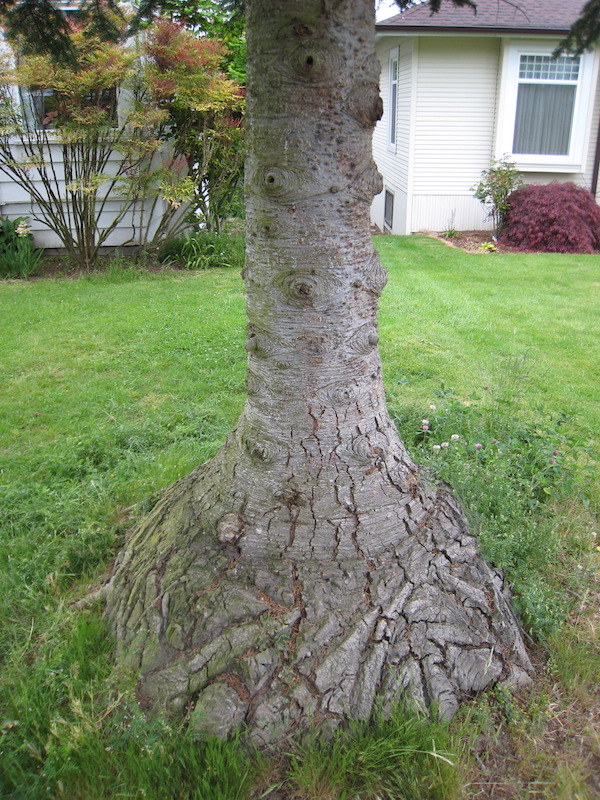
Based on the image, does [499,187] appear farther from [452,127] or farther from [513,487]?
[513,487]

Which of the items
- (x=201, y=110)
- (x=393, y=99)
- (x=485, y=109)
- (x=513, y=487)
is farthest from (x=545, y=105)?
(x=513, y=487)

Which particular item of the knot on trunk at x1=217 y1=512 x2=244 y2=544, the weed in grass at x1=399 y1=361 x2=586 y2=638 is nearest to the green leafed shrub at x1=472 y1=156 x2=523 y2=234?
the weed in grass at x1=399 y1=361 x2=586 y2=638

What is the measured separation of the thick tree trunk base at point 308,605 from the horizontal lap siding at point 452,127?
475 inches

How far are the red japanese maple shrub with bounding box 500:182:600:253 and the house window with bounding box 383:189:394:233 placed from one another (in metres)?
4.07

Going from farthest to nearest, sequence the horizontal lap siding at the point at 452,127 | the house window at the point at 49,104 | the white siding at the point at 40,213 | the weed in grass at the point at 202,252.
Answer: the horizontal lap siding at the point at 452,127
the weed in grass at the point at 202,252
the white siding at the point at 40,213
the house window at the point at 49,104

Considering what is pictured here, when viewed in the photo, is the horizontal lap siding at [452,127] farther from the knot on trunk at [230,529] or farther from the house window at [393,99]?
the knot on trunk at [230,529]

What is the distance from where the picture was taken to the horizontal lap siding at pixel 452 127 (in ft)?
42.2

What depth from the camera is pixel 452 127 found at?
520 inches

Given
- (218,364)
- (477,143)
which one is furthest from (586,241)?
(218,364)

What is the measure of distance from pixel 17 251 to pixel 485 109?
9.58 metres

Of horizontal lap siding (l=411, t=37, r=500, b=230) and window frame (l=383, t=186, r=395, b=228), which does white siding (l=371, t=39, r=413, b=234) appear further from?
horizontal lap siding (l=411, t=37, r=500, b=230)

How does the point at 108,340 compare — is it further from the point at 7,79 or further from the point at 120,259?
the point at 7,79

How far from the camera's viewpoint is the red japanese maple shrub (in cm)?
1166

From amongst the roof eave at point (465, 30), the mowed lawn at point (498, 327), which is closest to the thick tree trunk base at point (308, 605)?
the mowed lawn at point (498, 327)
